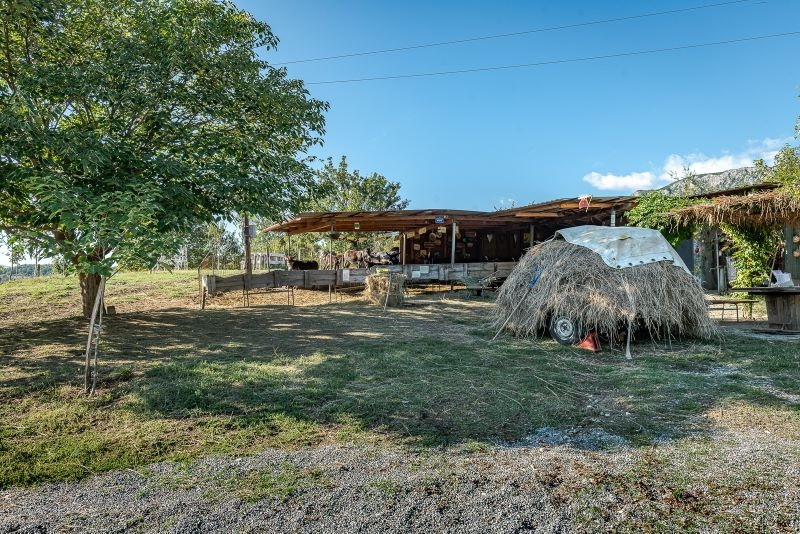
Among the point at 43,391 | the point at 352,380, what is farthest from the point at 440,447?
the point at 43,391

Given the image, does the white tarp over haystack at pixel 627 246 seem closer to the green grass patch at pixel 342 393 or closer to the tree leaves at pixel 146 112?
the green grass patch at pixel 342 393

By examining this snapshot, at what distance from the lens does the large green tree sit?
6.16 metres

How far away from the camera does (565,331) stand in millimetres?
7547

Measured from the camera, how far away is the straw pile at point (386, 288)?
40.4 feet

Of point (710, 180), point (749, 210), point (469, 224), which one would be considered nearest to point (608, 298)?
point (749, 210)

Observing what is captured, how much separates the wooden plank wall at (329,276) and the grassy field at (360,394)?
12.4 ft

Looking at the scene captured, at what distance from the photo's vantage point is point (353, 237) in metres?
23.1

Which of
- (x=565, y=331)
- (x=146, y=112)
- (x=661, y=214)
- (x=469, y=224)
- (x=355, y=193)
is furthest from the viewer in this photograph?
(x=355, y=193)

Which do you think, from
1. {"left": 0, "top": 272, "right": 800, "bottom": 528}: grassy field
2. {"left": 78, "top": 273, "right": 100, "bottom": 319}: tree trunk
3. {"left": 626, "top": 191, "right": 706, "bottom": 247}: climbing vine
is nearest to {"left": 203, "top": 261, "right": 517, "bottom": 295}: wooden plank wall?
{"left": 78, "top": 273, "right": 100, "bottom": 319}: tree trunk

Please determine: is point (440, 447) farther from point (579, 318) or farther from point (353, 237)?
point (353, 237)

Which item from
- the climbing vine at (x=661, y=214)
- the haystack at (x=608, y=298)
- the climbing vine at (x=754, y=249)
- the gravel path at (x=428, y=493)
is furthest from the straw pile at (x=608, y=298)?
the climbing vine at (x=754, y=249)

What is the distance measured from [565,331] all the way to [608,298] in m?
0.88

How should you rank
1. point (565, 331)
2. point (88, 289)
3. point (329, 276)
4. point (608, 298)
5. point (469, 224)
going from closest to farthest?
point (608, 298), point (565, 331), point (88, 289), point (329, 276), point (469, 224)

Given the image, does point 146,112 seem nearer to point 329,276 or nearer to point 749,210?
point 329,276
